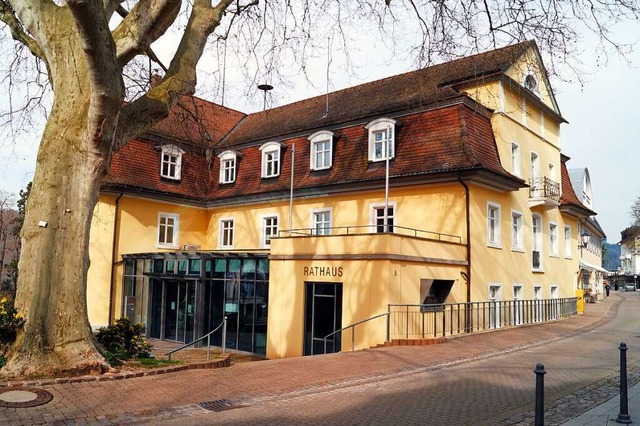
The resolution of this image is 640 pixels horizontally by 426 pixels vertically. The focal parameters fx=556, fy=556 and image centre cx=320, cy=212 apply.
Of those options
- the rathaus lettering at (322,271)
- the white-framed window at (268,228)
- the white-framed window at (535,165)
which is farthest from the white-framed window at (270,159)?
the white-framed window at (535,165)

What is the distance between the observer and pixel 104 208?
24.7m

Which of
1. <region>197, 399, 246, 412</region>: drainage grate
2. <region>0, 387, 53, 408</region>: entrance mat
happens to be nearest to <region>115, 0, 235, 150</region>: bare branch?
<region>0, 387, 53, 408</region>: entrance mat

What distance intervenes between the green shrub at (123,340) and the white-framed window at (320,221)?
12216 millimetres

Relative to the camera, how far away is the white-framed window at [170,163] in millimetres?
26812

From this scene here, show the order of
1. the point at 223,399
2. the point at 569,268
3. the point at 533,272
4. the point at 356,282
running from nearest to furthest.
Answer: the point at 223,399 → the point at 356,282 → the point at 533,272 → the point at 569,268

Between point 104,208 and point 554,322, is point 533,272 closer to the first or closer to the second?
point 554,322

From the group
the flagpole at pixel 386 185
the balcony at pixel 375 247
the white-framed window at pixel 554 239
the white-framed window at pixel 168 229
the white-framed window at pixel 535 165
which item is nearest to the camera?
the balcony at pixel 375 247

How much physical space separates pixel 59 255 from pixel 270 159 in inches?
690

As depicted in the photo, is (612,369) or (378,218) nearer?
(612,369)

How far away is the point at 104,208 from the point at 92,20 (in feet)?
59.2

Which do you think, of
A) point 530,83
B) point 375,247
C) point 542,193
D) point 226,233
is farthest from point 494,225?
point 226,233

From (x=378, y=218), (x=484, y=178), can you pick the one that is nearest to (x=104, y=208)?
(x=378, y=218)

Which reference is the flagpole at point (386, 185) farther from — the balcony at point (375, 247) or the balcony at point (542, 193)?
the balcony at point (542, 193)

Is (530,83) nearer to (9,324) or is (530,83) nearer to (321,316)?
(321,316)
